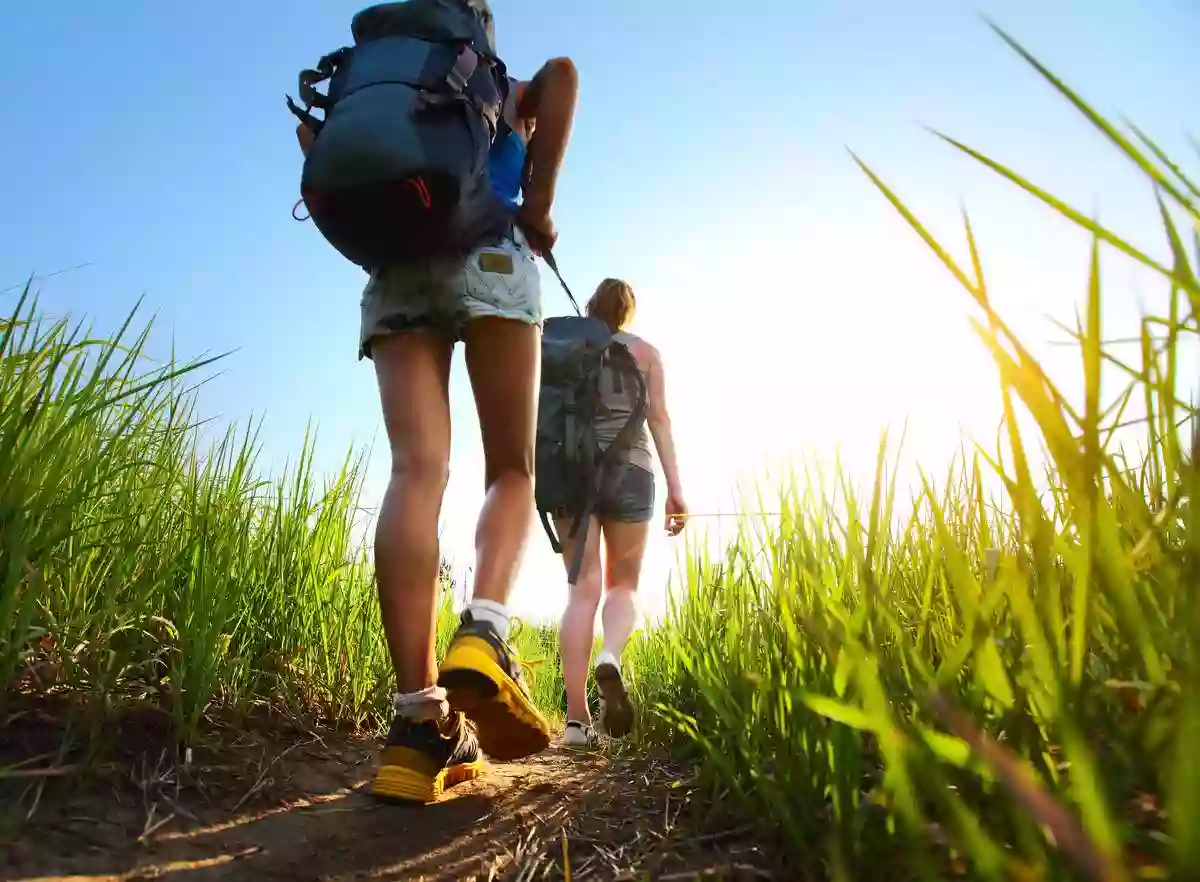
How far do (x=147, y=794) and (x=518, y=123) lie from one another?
1610 mm

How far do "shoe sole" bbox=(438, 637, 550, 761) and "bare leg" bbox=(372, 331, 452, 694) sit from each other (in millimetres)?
94

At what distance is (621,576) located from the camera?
10.9 ft

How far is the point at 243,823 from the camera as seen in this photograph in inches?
51.6

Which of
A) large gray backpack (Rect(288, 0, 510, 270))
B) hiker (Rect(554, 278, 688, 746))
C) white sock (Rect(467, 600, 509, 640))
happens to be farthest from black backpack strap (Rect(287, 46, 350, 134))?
hiker (Rect(554, 278, 688, 746))

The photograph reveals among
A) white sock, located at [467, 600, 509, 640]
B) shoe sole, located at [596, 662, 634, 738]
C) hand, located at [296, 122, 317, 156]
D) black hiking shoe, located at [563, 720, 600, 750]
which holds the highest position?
hand, located at [296, 122, 317, 156]

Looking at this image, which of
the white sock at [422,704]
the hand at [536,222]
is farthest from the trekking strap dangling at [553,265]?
the white sock at [422,704]

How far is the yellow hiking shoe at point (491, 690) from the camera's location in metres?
1.46

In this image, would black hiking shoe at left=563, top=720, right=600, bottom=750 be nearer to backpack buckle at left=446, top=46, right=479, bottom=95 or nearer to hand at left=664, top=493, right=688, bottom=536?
hand at left=664, top=493, right=688, bottom=536

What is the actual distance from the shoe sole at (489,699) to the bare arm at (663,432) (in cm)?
201

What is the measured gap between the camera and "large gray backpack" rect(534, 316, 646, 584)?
3.22 meters

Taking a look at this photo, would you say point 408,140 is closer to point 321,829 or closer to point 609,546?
point 321,829

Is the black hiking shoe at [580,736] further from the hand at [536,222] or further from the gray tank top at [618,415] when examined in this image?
the hand at [536,222]

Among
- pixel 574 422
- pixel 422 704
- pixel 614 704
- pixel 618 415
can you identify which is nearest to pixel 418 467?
pixel 422 704

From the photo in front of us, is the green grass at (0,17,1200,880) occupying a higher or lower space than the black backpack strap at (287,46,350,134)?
lower
